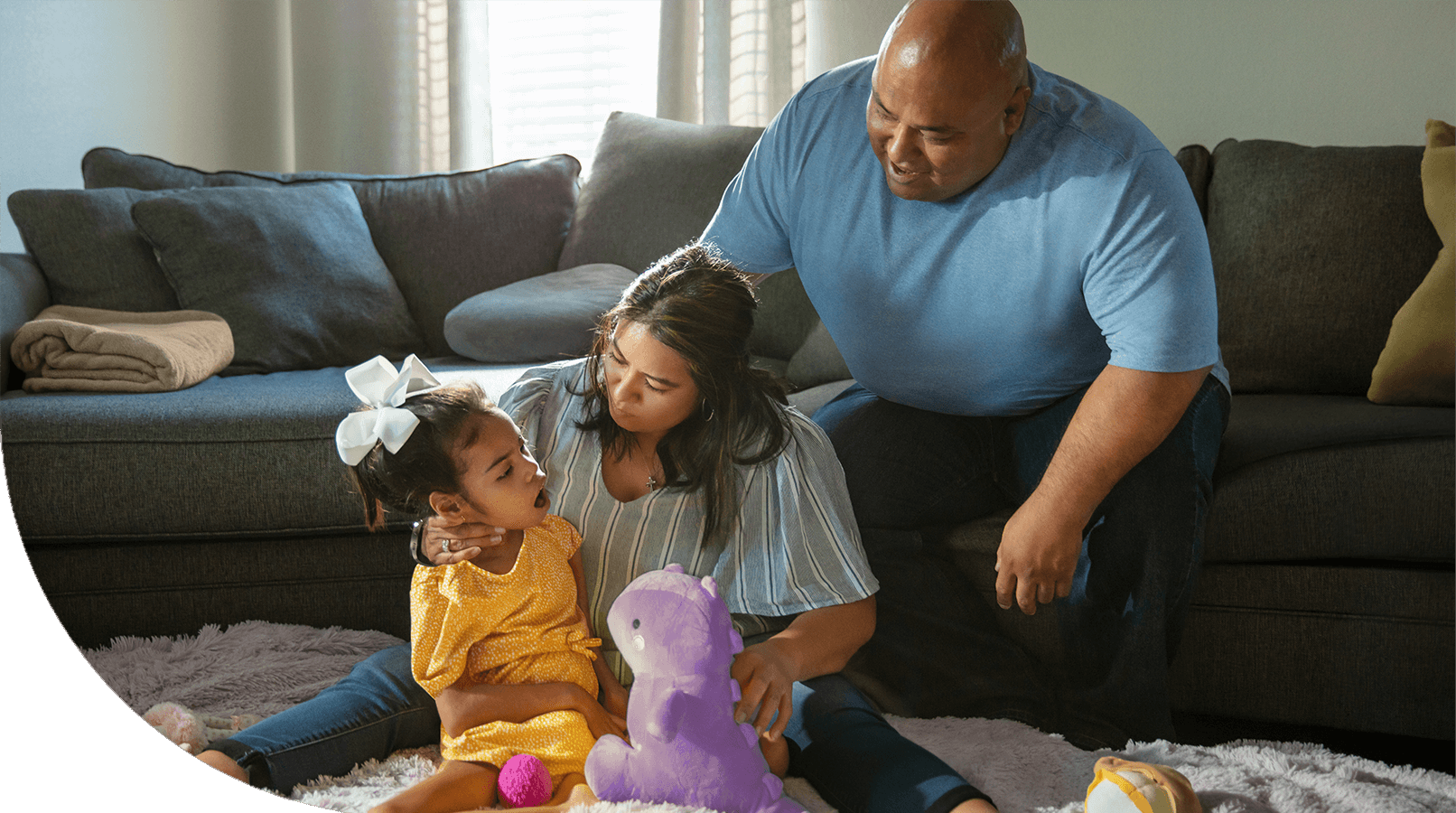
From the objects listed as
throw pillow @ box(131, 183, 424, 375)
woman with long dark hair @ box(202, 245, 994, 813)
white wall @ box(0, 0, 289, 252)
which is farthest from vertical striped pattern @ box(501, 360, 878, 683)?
white wall @ box(0, 0, 289, 252)

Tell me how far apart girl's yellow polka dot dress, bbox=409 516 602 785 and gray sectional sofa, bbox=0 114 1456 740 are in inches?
4.6

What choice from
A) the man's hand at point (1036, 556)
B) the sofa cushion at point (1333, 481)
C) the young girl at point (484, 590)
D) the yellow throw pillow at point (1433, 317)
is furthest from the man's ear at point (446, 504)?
the yellow throw pillow at point (1433, 317)

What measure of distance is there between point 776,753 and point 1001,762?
0.68ft

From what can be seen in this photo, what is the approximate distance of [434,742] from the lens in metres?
0.89

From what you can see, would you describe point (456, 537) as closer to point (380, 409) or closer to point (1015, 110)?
point (380, 409)

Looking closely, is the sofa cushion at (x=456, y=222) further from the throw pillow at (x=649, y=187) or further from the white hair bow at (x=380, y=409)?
the white hair bow at (x=380, y=409)

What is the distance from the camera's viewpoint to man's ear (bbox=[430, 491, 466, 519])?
31.0 inches

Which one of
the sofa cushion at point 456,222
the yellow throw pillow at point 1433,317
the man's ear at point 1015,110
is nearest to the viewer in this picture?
the man's ear at point 1015,110

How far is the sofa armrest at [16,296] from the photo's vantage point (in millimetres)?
1001

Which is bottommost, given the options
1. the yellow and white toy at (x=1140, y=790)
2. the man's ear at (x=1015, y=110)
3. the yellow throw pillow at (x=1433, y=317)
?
the yellow and white toy at (x=1140, y=790)

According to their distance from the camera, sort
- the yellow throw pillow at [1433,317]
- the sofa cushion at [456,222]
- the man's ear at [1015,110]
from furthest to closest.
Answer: the sofa cushion at [456,222]
the yellow throw pillow at [1433,317]
the man's ear at [1015,110]

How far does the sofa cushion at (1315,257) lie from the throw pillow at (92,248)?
106 centimetres

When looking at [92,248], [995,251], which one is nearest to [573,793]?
[995,251]

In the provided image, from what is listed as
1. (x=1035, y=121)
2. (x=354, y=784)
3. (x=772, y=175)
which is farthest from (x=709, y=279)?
(x=354, y=784)
